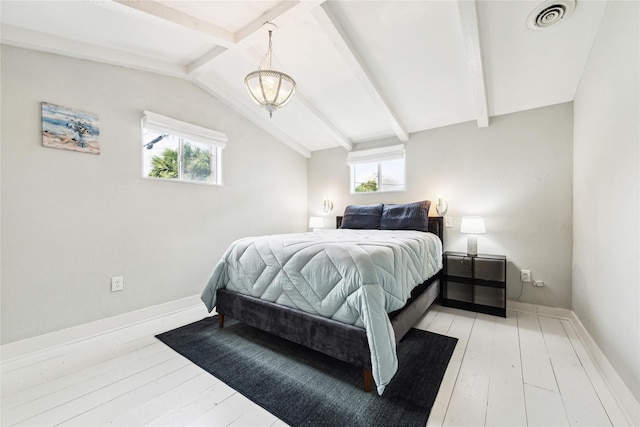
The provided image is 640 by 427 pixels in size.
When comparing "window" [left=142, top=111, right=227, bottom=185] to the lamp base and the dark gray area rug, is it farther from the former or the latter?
the lamp base

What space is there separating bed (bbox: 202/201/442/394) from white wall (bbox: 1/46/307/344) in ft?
2.90

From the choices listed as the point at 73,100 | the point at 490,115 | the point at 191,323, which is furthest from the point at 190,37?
the point at 490,115

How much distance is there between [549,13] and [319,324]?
275 cm

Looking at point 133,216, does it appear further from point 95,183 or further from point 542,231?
point 542,231

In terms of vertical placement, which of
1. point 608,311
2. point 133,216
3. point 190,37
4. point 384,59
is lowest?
point 608,311

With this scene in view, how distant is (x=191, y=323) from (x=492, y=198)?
3.58 meters

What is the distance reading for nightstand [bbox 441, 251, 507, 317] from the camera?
2.71m

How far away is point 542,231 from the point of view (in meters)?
2.81

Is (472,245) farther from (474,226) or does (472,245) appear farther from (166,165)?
(166,165)

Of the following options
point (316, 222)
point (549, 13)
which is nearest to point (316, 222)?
point (316, 222)

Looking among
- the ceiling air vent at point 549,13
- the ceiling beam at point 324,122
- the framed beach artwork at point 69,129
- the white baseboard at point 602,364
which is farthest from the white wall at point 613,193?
the framed beach artwork at point 69,129

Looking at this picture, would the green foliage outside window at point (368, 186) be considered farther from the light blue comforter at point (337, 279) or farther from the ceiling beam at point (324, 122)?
the light blue comforter at point (337, 279)

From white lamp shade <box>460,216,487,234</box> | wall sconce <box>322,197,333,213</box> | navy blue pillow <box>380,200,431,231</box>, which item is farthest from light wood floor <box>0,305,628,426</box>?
wall sconce <box>322,197,333,213</box>

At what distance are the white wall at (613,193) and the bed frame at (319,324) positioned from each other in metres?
1.14
